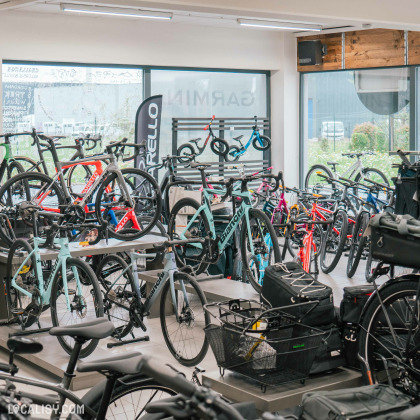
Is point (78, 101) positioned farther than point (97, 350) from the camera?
Yes

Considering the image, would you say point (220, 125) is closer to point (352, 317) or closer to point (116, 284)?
point (116, 284)

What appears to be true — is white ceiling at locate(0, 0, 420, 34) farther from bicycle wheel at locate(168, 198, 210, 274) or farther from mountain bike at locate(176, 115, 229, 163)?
mountain bike at locate(176, 115, 229, 163)

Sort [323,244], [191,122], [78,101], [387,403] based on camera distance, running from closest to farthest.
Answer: [387,403] < [323,244] < [78,101] < [191,122]

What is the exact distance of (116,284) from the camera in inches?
241

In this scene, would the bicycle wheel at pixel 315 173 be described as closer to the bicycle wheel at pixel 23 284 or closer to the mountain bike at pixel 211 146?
the mountain bike at pixel 211 146

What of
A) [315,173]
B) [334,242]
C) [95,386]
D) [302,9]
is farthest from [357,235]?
[95,386]

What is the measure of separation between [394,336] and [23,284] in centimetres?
334

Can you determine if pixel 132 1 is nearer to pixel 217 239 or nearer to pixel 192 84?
pixel 217 239

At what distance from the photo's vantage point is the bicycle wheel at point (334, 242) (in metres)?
7.99

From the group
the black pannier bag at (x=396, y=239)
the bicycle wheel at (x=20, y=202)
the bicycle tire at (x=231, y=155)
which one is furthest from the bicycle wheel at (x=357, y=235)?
the bicycle tire at (x=231, y=155)

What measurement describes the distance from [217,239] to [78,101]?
487cm

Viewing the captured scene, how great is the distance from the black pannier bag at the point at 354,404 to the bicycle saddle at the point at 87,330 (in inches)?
33.5

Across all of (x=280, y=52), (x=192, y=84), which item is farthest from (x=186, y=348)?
(x=280, y=52)

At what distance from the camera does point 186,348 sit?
586 centimetres
